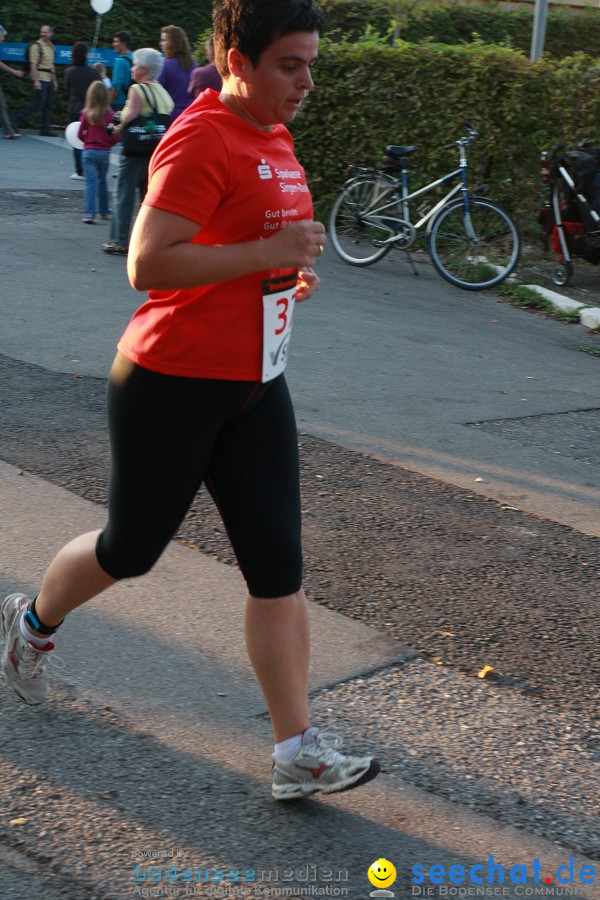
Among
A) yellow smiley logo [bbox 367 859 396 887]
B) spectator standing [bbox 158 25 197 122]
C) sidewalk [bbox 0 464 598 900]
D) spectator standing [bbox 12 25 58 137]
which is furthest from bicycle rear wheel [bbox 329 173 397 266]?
spectator standing [bbox 12 25 58 137]

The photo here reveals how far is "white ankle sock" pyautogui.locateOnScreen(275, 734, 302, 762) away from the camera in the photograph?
9.59 feet

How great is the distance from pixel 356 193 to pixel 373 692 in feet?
28.0

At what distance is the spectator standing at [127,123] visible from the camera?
32.8ft

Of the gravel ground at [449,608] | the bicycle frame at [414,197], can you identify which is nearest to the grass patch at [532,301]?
the bicycle frame at [414,197]

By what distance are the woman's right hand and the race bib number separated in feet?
0.28

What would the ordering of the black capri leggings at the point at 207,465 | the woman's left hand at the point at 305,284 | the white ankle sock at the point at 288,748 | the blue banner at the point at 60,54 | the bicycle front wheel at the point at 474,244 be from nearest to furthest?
the black capri leggings at the point at 207,465, the white ankle sock at the point at 288,748, the woman's left hand at the point at 305,284, the bicycle front wheel at the point at 474,244, the blue banner at the point at 60,54

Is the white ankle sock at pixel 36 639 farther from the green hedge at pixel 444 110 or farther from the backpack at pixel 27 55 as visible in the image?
the backpack at pixel 27 55

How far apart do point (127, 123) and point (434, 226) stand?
112 inches

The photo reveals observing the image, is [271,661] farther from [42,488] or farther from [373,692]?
[42,488]

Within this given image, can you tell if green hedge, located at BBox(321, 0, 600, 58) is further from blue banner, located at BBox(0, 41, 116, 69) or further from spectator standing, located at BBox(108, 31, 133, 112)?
spectator standing, located at BBox(108, 31, 133, 112)

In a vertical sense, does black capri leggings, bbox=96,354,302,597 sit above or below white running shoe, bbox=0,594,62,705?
above

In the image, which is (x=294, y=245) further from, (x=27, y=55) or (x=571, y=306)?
(x=27, y=55)

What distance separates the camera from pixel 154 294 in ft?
9.30

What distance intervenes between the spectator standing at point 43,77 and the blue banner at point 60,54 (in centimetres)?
85
